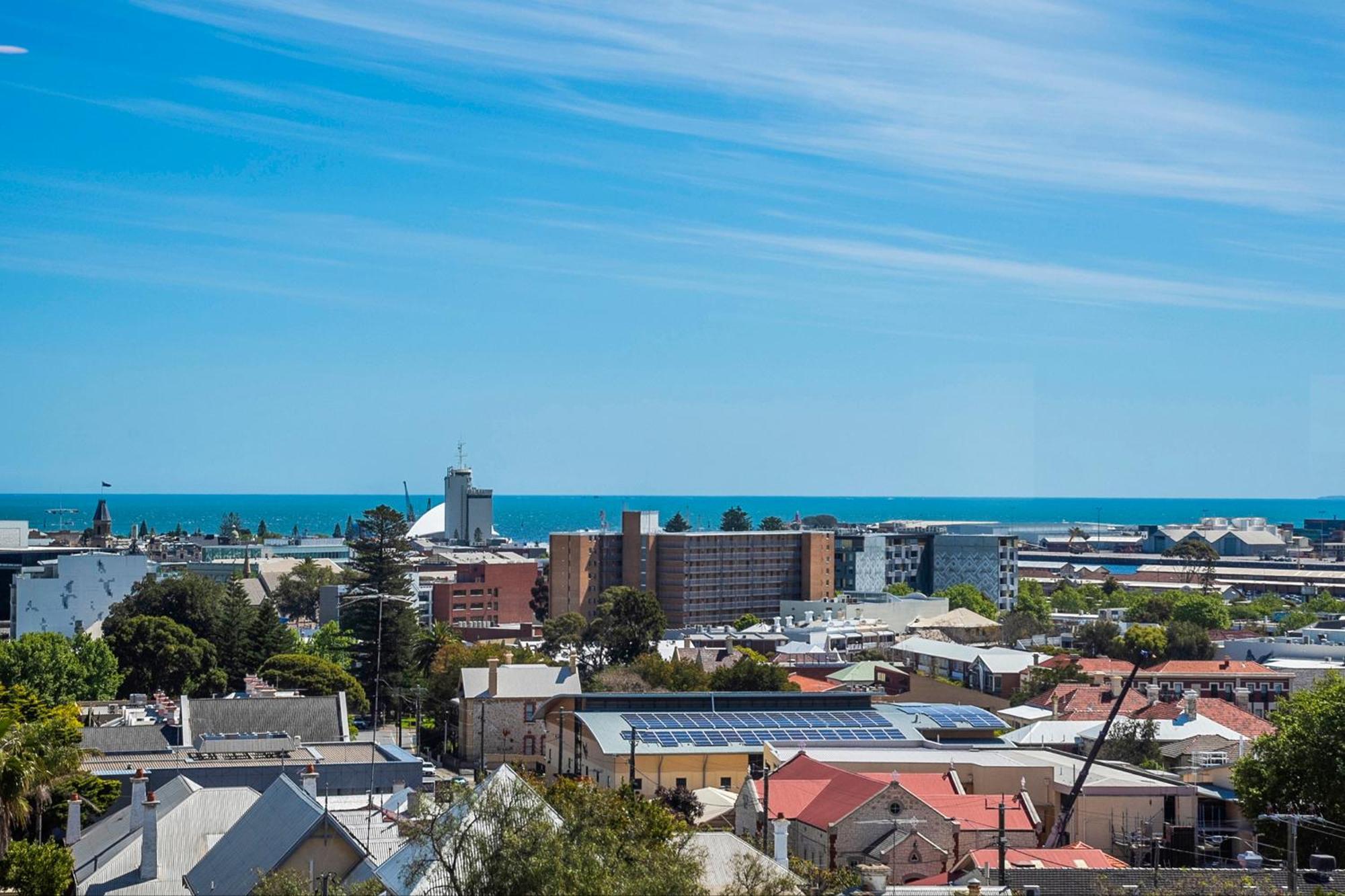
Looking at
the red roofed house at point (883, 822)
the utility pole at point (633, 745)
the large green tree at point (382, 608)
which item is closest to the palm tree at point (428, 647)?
the large green tree at point (382, 608)

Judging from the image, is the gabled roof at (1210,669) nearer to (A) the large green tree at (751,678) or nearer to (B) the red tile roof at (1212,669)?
(B) the red tile roof at (1212,669)

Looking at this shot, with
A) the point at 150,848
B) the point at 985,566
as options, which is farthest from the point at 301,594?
the point at 150,848

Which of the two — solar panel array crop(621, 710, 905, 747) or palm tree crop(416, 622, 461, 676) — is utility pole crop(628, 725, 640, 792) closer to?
solar panel array crop(621, 710, 905, 747)

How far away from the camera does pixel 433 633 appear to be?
91.5m

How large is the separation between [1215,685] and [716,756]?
37.5m

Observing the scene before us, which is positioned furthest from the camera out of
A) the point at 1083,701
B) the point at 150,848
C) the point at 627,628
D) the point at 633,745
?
the point at 627,628

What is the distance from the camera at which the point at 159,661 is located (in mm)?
82812

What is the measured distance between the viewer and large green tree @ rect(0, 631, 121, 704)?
72.8 metres

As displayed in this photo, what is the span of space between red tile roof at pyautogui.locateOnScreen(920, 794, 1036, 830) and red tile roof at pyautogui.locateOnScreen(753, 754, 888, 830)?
5.18 feet

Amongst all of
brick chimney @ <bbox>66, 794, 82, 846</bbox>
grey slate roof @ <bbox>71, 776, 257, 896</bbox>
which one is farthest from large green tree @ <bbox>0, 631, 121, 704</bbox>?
grey slate roof @ <bbox>71, 776, 257, 896</bbox>

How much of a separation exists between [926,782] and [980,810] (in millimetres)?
5416

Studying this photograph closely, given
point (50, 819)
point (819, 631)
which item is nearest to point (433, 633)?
point (819, 631)

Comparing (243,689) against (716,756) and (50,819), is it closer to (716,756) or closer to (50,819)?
(716,756)

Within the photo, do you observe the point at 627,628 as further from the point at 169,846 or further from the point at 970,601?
the point at 169,846
